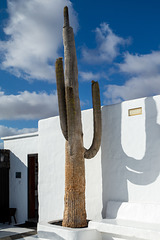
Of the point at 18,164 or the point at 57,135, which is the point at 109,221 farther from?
the point at 18,164

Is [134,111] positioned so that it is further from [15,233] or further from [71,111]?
[15,233]

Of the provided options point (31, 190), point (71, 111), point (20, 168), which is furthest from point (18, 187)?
point (71, 111)

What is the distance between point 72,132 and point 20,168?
5211 millimetres

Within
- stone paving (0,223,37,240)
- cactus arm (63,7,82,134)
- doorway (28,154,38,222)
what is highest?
cactus arm (63,7,82,134)

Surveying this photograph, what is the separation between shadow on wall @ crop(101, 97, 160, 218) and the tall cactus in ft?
1.58

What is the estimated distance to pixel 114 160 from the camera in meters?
7.21

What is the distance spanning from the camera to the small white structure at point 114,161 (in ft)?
21.4

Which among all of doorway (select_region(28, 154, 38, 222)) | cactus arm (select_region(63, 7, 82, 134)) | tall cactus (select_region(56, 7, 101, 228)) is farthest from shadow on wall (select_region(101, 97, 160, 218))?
doorway (select_region(28, 154, 38, 222))

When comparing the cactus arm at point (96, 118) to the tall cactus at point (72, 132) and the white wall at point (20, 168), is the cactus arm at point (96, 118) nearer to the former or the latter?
the tall cactus at point (72, 132)

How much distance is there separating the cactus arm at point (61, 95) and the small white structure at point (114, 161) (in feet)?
3.99

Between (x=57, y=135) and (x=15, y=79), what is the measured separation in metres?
4.35

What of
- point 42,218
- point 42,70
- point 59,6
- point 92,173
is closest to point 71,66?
point 59,6

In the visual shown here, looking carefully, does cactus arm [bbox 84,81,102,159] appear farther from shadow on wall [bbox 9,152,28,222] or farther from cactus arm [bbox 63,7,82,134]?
shadow on wall [bbox 9,152,28,222]

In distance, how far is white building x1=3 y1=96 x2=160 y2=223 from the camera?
6523 mm
